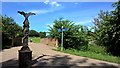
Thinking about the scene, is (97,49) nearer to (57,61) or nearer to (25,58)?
(57,61)

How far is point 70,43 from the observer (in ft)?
104

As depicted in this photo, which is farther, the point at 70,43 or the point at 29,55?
the point at 70,43

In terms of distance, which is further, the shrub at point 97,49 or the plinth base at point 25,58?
the shrub at point 97,49

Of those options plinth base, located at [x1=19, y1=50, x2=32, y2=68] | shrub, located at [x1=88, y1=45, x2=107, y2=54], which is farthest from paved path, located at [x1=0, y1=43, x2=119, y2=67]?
shrub, located at [x1=88, y1=45, x2=107, y2=54]

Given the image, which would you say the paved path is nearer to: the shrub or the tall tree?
→ the tall tree

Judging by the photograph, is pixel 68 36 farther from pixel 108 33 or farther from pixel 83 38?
pixel 108 33

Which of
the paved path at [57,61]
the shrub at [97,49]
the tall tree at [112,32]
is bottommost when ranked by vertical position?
the paved path at [57,61]

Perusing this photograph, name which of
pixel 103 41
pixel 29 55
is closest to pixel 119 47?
pixel 103 41

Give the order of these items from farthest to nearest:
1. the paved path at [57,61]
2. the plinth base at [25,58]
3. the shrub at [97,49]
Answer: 1. the shrub at [97,49]
2. the paved path at [57,61]
3. the plinth base at [25,58]

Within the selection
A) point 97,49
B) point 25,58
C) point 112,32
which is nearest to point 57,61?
point 25,58

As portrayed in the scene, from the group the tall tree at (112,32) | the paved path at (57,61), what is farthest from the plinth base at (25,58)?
the tall tree at (112,32)

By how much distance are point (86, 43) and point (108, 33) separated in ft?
26.0

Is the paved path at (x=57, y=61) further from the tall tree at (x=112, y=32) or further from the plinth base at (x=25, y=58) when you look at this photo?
the tall tree at (x=112, y=32)

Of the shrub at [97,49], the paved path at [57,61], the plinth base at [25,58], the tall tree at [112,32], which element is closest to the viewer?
the plinth base at [25,58]
